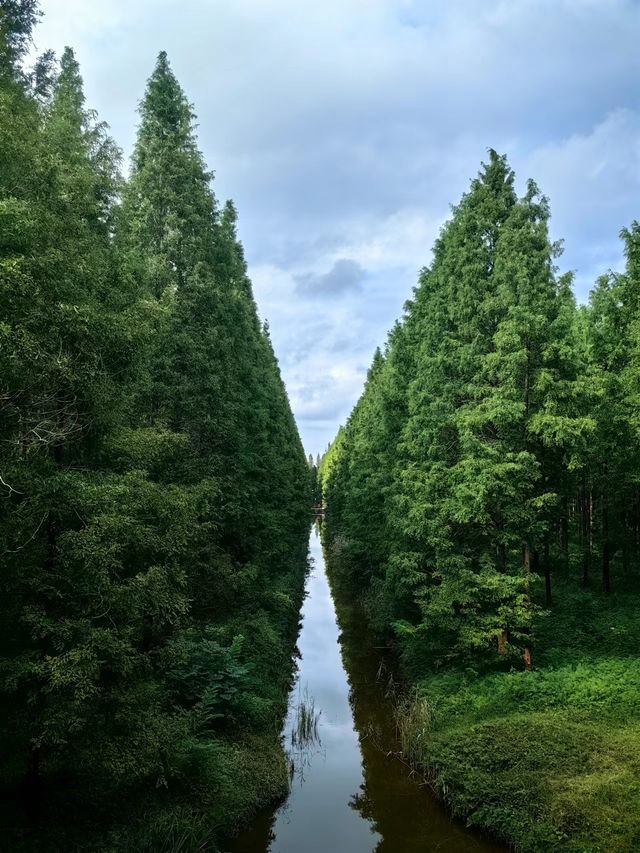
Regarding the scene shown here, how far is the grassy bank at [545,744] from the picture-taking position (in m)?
9.44

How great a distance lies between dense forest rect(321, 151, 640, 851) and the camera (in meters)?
10.7

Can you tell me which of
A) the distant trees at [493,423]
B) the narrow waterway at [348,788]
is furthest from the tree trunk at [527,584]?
the narrow waterway at [348,788]

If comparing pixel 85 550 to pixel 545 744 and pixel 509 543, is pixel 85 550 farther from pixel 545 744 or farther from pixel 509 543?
pixel 509 543

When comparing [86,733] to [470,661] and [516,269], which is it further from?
[516,269]

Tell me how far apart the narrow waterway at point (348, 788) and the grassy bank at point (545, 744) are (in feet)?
2.28

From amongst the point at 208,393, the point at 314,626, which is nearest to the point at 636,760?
the point at 208,393

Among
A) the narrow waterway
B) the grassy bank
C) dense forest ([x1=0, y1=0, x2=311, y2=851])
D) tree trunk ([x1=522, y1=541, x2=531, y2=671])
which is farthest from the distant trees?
dense forest ([x1=0, y1=0, x2=311, y2=851])

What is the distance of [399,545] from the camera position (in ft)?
63.4

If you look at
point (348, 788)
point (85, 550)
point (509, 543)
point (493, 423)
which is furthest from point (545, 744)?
point (85, 550)

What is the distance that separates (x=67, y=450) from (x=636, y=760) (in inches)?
450

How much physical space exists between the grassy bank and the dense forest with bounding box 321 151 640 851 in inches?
1.5

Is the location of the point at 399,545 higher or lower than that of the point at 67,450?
lower

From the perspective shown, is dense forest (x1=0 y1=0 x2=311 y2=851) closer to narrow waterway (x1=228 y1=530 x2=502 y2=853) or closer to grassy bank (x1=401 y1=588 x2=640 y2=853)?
narrow waterway (x1=228 y1=530 x2=502 y2=853)

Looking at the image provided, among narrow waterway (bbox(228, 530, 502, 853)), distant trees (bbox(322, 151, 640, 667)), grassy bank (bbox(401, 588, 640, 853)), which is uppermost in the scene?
distant trees (bbox(322, 151, 640, 667))
